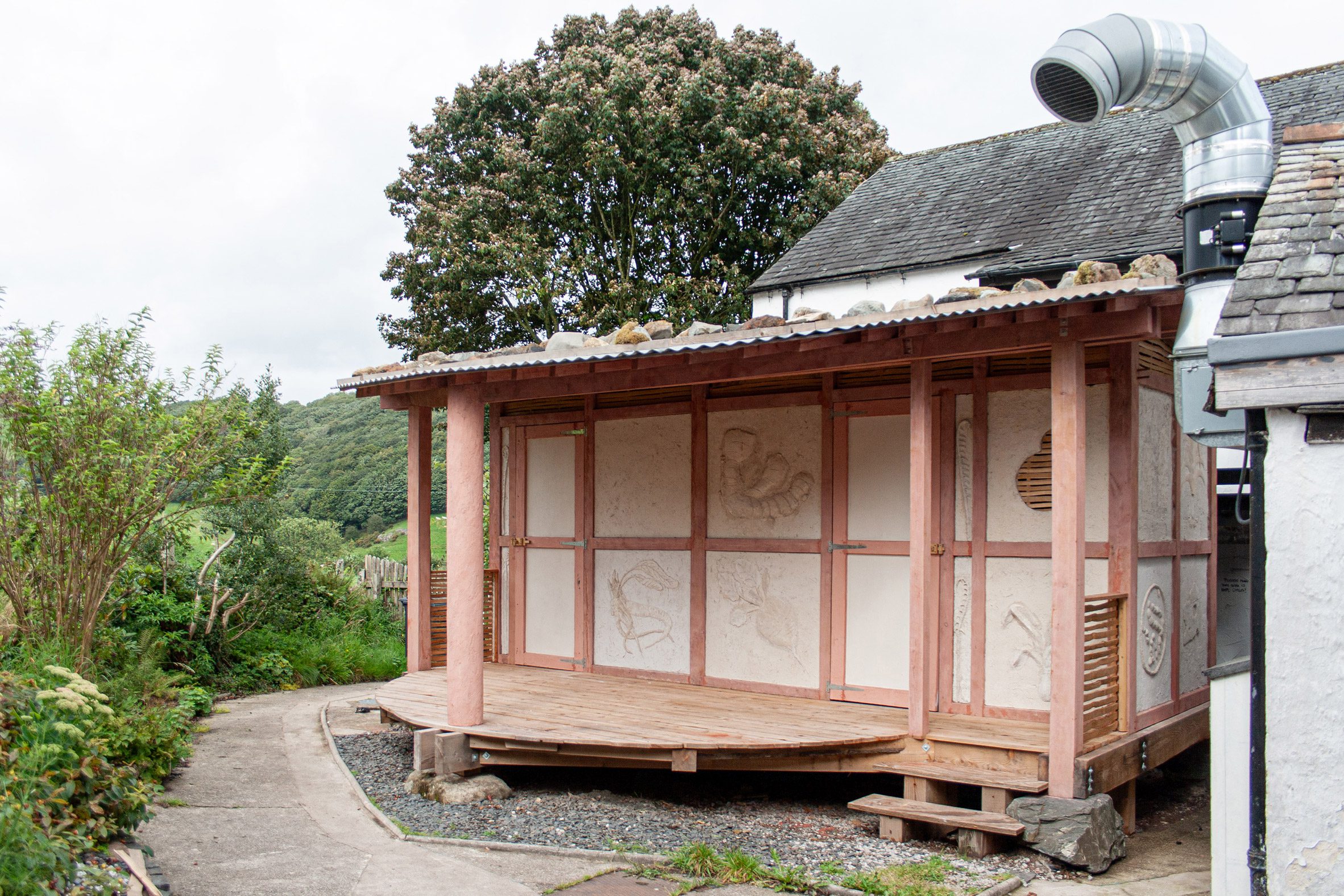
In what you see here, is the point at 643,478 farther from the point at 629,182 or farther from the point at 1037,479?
the point at 629,182

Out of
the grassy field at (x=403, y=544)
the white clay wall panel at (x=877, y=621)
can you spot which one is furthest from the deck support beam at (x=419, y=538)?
the grassy field at (x=403, y=544)

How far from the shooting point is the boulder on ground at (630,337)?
608 cm

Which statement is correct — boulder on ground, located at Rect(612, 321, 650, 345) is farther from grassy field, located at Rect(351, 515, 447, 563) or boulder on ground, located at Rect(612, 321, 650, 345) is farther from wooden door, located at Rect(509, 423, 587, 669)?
grassy field, located at Rect(351, 515, 447, 563)

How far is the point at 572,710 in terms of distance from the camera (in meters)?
6.92

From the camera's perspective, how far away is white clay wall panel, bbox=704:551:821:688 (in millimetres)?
7266

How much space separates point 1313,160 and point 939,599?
3281 mm

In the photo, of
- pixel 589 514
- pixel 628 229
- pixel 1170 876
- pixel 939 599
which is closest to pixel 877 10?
pixel 628 229

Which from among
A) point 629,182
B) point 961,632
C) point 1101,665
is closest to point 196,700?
point 961,632

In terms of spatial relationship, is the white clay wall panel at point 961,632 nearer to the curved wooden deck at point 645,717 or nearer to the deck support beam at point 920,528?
the curved wooden deck at point 645,717

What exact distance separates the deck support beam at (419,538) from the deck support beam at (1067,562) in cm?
530

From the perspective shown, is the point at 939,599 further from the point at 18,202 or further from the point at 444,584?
the point at 18,202

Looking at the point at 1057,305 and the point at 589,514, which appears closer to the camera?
the point at 1057,305

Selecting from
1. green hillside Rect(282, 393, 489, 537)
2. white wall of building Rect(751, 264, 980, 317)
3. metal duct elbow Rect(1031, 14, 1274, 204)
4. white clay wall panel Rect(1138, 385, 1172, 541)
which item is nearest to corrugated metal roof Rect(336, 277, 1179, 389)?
metal duct elbow Rect(1031, 14, 1274, 204)

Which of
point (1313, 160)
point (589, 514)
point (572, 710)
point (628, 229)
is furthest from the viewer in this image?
point (628, 229)
